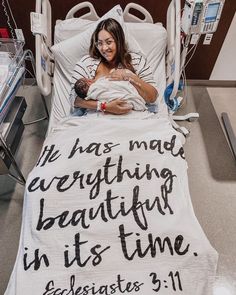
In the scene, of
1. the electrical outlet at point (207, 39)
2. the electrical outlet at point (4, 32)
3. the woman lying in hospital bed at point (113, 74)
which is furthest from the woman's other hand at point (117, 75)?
the electrical outlet at point (4, 32)

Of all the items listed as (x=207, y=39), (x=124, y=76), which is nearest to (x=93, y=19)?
(x=124, y=76)

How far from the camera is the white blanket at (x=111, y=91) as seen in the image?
129 cm

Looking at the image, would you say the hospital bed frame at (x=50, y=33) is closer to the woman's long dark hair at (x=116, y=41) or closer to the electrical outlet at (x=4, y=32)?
the woman's long dark hair at (x=116, y=41)

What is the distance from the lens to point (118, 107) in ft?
4.19

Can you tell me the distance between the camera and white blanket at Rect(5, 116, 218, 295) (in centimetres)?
85

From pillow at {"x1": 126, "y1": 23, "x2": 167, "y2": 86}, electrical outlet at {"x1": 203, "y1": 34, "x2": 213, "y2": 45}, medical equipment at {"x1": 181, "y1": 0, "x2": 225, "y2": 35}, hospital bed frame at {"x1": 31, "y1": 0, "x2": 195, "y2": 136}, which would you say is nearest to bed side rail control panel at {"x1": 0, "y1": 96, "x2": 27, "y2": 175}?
hospital bed frame at {"x1": 31, "y1": 0, "x2": 195, "y2": 136}

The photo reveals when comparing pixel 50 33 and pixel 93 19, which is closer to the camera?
pixel 50 33

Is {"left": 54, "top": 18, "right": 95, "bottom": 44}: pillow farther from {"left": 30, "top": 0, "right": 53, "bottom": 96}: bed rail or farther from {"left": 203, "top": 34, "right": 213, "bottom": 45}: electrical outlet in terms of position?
{"left": 203, "top": 34, "right": 213, "bottom": 45}: electrical outlet

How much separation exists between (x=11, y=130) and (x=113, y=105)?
1.96ft

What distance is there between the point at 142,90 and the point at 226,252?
102 centimetres

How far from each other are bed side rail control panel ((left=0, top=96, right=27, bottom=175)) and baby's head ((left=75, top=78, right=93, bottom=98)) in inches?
16.0

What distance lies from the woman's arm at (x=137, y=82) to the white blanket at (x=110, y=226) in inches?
15.1

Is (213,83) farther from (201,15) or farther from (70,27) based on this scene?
(70,27)

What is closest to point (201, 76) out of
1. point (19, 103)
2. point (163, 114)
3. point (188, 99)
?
point (188, 99)
